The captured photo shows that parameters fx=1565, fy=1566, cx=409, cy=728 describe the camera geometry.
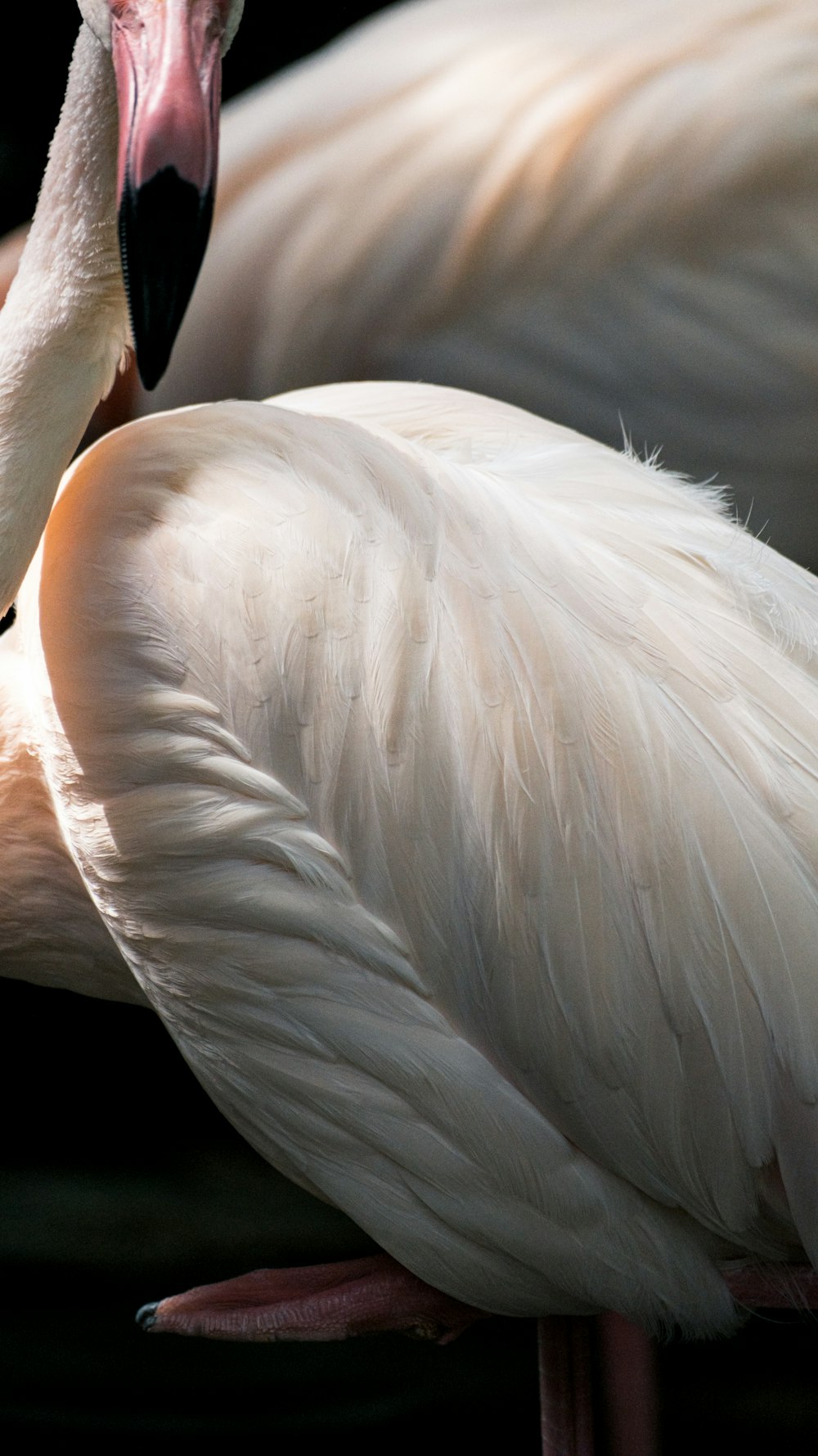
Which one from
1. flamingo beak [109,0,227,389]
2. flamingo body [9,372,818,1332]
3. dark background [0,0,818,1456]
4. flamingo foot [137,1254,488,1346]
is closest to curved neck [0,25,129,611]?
flamingo body [9,372,818,1332]

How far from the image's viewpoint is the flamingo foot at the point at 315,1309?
3.65 ft

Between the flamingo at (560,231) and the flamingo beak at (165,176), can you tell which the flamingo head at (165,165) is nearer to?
the flamingo beak at (165,176)

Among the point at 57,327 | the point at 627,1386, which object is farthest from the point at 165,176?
the point at 627,1386

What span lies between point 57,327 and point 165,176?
23 centimetres

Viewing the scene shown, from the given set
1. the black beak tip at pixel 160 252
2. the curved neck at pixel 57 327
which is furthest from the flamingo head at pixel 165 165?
the curved neck at pixel 57 327

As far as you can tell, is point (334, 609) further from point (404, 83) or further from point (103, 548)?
point (404, 83)

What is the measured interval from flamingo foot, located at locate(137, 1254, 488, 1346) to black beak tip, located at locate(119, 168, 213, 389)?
66 cm

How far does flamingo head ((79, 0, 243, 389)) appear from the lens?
0.81 metres

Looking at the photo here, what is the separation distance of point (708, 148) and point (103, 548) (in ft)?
3.02

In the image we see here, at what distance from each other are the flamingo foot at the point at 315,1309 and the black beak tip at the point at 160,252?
26.0 inches

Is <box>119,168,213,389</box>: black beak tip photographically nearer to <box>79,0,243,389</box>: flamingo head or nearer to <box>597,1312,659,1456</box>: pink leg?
<box>79,0,243,389</box>: flamingo head

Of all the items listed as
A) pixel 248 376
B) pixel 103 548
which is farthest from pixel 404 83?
pixel 103 548

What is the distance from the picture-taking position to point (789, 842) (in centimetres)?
98

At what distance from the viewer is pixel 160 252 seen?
32.2 inches
